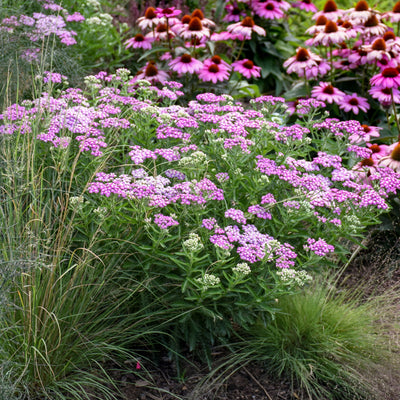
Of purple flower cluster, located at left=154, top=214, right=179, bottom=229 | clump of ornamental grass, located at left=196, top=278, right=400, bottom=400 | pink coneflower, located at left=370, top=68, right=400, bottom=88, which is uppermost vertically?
pink coneflower, located at left=370, top=68, right=400, bottom=88

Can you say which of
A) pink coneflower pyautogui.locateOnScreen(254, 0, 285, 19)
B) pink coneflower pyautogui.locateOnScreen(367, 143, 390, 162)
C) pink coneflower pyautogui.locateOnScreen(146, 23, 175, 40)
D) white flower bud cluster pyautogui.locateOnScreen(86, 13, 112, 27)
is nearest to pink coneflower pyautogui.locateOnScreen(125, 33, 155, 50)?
pink coneflower pyautogui.locateOnScreen(146, 23, 175, 40)

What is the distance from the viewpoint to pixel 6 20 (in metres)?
4.31

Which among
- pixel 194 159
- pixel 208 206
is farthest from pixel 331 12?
pixel 194 159

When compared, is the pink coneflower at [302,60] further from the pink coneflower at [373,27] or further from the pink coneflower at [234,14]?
the pink coneflower at [234,14]

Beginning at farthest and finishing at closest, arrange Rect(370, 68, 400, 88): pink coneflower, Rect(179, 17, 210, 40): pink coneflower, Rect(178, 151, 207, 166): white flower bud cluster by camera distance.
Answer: Rect(179, 17, 210, 40): pink coneflower
Rect(370, 68, 400, 88): pink coneflower
Rect(178, 151, 207, 166): white flower bud cluster

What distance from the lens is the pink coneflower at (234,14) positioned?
19.1ft

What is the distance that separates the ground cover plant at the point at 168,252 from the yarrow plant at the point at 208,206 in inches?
0.4

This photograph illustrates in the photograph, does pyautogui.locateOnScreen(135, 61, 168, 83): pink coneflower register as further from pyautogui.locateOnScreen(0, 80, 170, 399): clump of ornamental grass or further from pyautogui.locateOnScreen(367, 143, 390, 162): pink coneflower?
pyautogui.locateOnScreen(0, 80, 170, 399): clump of ornamental grass

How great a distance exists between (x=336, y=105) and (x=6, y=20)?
2.78m

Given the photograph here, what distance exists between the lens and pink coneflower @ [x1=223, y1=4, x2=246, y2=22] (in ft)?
19.1

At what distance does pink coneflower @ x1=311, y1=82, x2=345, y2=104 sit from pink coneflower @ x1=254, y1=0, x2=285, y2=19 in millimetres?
1107

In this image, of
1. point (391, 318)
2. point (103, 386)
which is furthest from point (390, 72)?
point (103, 386)

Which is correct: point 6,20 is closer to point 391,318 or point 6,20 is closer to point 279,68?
point 279,68

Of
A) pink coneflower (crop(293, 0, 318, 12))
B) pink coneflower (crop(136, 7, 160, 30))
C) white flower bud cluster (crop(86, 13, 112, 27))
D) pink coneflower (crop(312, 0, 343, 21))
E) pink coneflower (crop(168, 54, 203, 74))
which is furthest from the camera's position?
pink coneflower (crop(293, 0, 318, 12))
